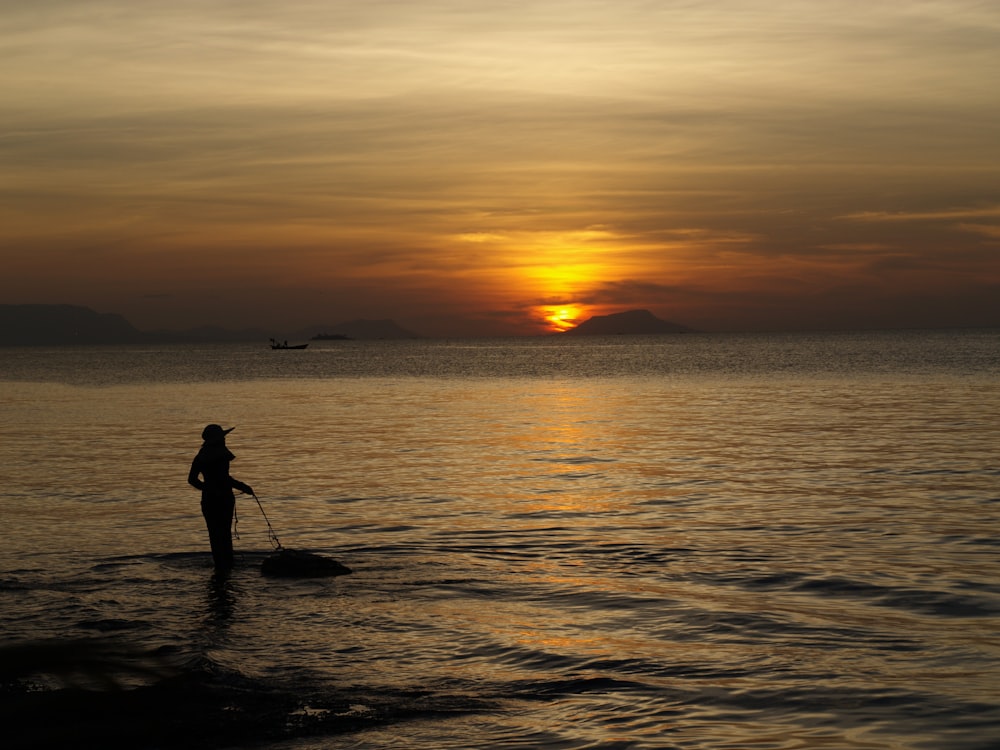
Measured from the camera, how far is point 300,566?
15.0m

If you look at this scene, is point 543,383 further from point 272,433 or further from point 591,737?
point 591,737

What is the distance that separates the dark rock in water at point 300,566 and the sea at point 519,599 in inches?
6.2

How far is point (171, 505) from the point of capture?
22.4 meters

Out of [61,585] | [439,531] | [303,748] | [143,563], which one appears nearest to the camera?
[303,748]

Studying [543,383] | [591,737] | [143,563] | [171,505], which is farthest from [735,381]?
[591,737]

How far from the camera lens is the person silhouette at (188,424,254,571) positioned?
15.6m

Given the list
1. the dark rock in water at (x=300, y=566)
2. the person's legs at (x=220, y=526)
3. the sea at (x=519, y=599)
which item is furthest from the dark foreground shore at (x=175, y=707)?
the person's legs at (x=220, y=526)

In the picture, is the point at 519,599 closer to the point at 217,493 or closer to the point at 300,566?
the point at 300,566

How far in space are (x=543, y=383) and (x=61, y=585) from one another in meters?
68.0

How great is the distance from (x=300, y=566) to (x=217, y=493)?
1.73 meters

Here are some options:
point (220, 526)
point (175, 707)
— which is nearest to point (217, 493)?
point (220, 526)

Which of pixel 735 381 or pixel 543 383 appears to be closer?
pixel 735 381

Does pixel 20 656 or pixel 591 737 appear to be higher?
pixel 20 656

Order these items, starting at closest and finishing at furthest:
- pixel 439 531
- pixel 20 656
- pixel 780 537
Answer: pixel 20 656 → pixel 780 537 → pixel 439 531
